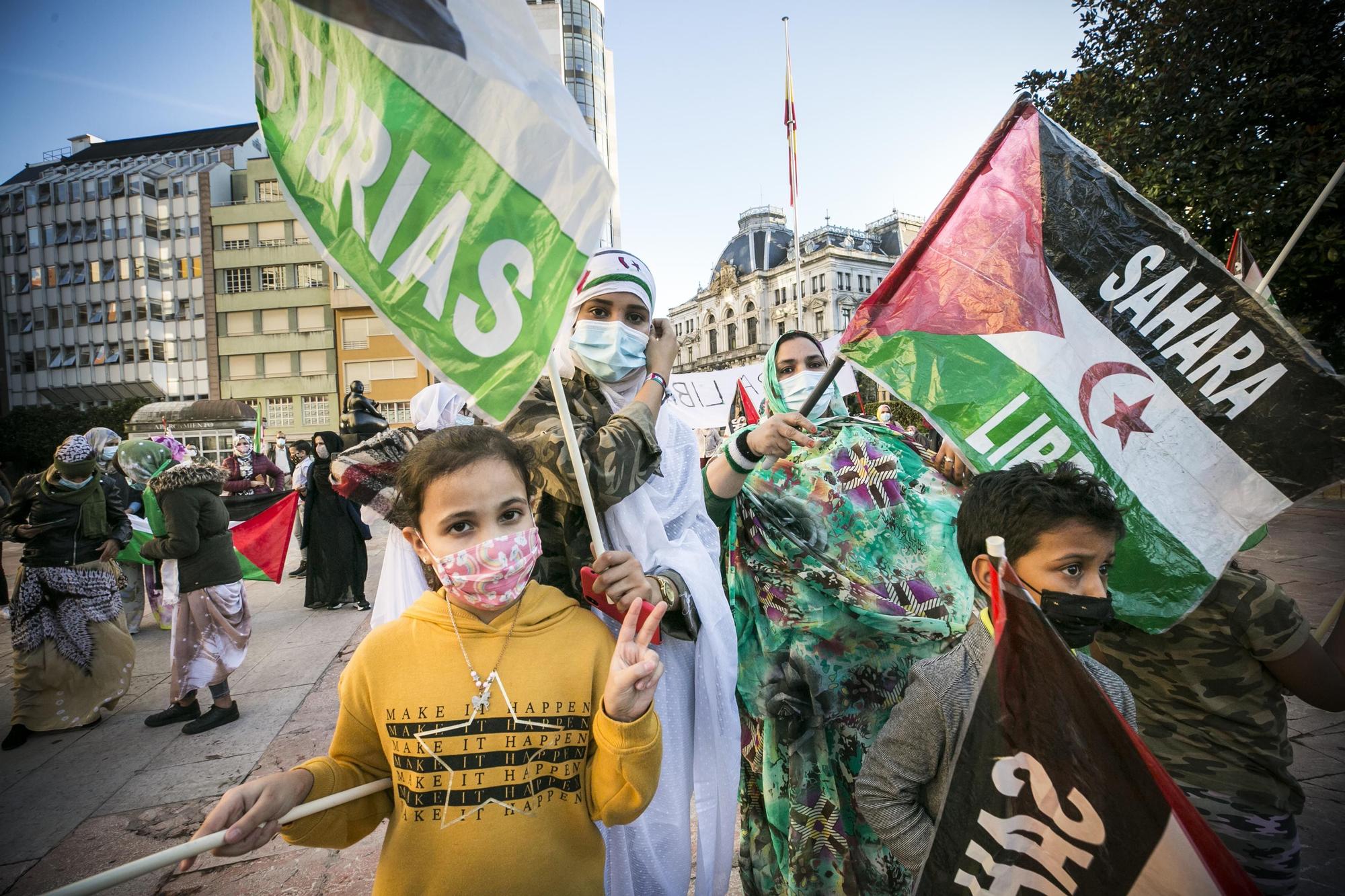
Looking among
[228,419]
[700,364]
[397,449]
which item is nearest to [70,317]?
[228,419]

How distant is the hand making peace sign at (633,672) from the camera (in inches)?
50.1

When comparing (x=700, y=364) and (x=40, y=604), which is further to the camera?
(x=700, y=364)

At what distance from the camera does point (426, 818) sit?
4.51ft

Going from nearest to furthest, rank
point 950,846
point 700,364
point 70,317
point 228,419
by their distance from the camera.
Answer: point 950,846 < point 228,419 < point 70,317 < point 700,364

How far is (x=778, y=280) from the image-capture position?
227ft

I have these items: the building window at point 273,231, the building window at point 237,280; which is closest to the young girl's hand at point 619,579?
the building window at point 273,231

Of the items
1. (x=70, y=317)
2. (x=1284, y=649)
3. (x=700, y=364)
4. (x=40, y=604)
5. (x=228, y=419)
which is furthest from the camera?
(x=700, y=364)

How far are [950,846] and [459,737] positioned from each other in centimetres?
92

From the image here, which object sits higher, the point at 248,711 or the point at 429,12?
the point at 429,12

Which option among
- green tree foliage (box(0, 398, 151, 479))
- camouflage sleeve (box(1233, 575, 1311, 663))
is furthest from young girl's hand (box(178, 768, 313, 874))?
green tree foliage (box(0, 398, 151, 479))

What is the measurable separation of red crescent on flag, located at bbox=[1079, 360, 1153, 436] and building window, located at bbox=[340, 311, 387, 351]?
50.7 meters

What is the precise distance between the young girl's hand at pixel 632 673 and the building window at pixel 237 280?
57.9 m


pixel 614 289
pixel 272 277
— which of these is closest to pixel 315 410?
pixel 272 277

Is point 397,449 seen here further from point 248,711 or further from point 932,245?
point 248,711
